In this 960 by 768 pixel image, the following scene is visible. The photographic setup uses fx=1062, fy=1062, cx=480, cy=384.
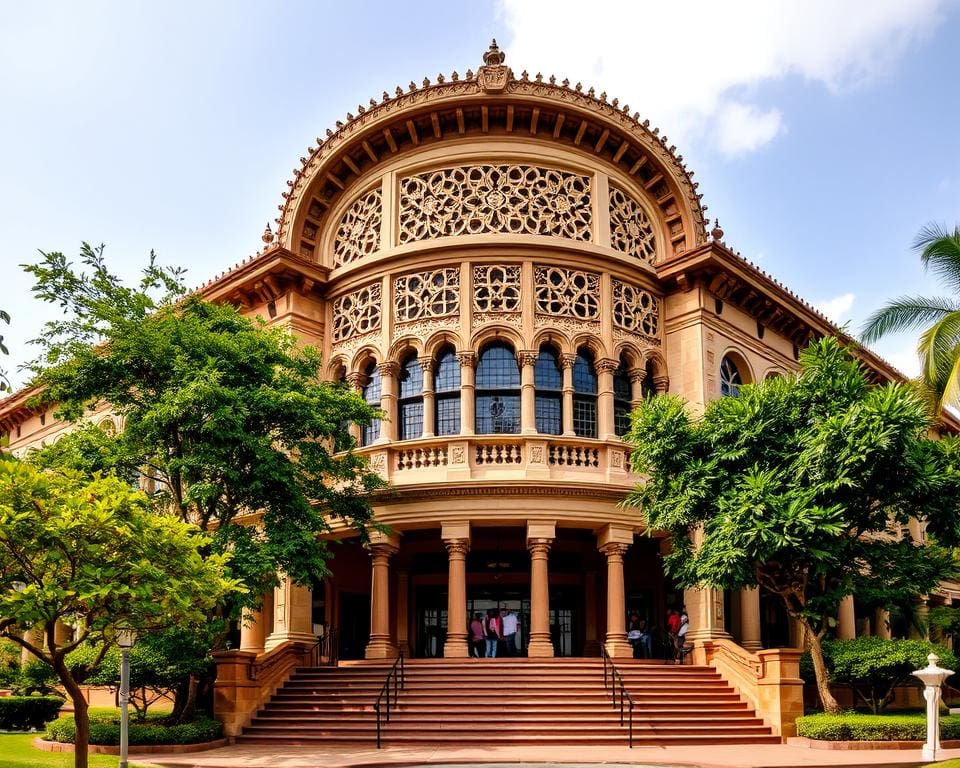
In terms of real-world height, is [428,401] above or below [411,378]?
below

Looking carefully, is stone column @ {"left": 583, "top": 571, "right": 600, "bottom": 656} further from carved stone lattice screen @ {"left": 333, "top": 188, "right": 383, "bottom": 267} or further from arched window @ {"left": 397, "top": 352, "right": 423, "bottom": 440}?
carved stone lattice screen @ {"left": 333, "top": 188, "right": 383, "bottom": 267}

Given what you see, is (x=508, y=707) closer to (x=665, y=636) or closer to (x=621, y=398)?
(x=665, y=636)

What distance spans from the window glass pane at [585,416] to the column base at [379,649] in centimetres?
674

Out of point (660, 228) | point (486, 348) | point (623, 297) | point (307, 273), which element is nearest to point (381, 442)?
point (486, 348)

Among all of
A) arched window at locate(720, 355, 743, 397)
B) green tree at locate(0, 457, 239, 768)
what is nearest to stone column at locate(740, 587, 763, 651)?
arched window at locate(720, 355, 743, 397)

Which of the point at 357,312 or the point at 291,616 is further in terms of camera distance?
the point at 357,312

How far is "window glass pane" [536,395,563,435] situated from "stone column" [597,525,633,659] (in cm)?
272

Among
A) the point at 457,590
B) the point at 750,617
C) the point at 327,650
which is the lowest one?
the point at 327,650

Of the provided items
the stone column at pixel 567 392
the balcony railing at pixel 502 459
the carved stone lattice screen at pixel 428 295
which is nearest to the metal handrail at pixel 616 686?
the balcony railing at pixel 502 459

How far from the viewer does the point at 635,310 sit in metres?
27.3

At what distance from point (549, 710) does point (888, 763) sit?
20.6ft

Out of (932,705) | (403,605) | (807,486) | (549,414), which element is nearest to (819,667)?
(807,486)

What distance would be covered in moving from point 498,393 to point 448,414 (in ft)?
4.37

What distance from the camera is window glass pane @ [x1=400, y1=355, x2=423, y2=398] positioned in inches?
1037
